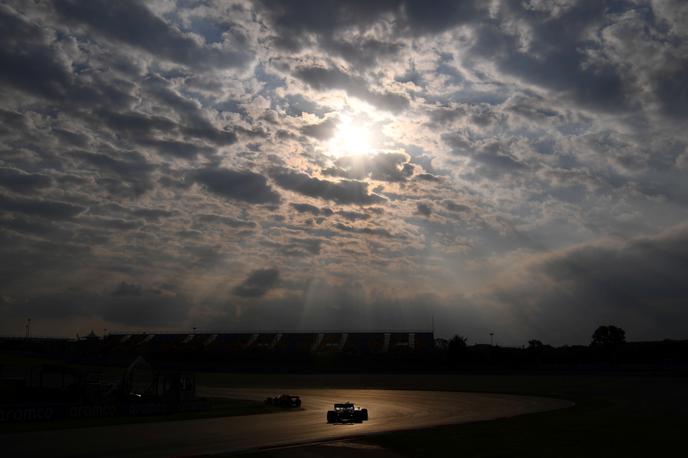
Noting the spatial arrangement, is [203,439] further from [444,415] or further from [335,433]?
[444,415]

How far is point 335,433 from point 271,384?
69238 mm

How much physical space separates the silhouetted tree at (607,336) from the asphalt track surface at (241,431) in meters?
133

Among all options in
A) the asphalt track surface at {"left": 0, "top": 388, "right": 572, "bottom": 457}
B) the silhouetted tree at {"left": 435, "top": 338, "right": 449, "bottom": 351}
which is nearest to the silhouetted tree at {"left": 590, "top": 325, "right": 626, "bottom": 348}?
the silhouetted tree at {"left": 435, "top": 338, "right": 449, "bottom": 351}

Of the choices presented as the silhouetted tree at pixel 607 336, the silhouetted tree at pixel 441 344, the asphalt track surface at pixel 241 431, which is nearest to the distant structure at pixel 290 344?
the silhouetted tree at pixel 441 344

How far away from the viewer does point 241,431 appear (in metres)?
38.1

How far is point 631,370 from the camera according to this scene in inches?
4294

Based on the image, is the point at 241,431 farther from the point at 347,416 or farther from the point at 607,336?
the point at 607,336

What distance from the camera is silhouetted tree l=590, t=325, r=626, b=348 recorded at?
183 m

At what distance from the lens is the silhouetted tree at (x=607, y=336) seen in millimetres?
182962

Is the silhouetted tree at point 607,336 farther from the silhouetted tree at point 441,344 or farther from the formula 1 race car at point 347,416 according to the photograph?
the formula 1 race car at point 347,416

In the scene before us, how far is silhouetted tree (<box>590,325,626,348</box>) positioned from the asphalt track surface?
133 m

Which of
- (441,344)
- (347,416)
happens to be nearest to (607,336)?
(441,344)

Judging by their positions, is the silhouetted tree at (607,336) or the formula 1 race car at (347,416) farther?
the silhouetted tree at (607,336)

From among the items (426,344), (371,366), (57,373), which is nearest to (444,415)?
(57,373)
